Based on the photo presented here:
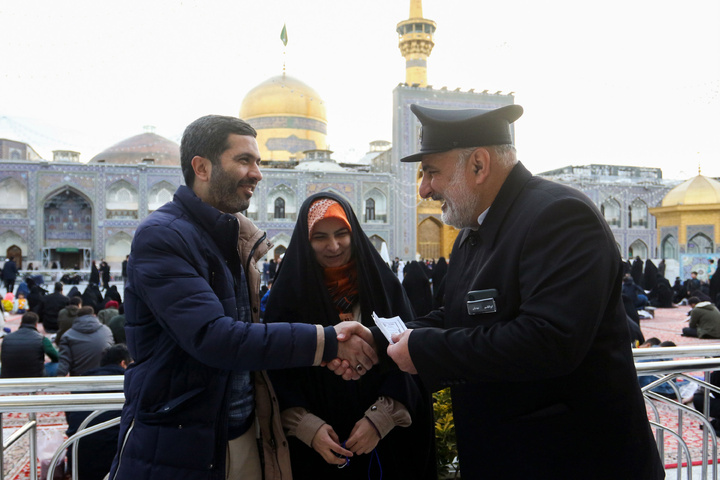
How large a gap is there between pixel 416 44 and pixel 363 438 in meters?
23.0

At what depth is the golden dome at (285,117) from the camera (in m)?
24.3

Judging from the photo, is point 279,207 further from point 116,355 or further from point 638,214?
point 116,355

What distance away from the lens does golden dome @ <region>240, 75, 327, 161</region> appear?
958 inches

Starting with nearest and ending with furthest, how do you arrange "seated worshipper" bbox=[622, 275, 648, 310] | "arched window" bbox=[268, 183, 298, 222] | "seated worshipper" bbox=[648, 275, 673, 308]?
"seated worshipper" bbox=[622, 275, 648, 310], "seated worshipper" bbox=[648, 275, 673, 308], "arched window" bbox=[268, 183, 298, 222]

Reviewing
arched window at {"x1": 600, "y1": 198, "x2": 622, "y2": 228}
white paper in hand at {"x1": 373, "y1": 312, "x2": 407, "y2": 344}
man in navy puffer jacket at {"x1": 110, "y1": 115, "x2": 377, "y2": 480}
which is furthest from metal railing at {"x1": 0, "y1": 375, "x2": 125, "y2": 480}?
arched window at {"x1": 600, "y1": 198, "x2": 622, "y2": 228}

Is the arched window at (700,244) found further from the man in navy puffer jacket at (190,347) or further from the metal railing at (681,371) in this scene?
the man in navy puffer jacket at (190,347)

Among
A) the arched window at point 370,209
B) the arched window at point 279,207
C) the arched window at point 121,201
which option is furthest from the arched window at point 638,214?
the arched window at point 121,201

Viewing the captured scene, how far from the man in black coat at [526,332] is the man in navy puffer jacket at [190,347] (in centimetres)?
32

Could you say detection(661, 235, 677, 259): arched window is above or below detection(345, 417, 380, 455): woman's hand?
above

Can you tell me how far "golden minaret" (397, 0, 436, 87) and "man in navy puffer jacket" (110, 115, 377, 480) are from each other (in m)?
22.1

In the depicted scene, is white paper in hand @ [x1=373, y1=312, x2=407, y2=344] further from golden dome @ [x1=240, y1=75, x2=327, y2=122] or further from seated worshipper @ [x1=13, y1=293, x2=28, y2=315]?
golden dome @ [x1=240, y1=75, x2=327, y2=122]

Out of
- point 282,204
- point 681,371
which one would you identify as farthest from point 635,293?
point 282,204

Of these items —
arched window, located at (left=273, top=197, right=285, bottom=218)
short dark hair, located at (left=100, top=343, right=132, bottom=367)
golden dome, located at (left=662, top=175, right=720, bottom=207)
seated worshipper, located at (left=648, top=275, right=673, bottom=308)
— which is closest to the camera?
short dark hair, located at (left=100, top=343, right=132, bottom=367)

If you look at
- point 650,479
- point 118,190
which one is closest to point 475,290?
point 650,479
